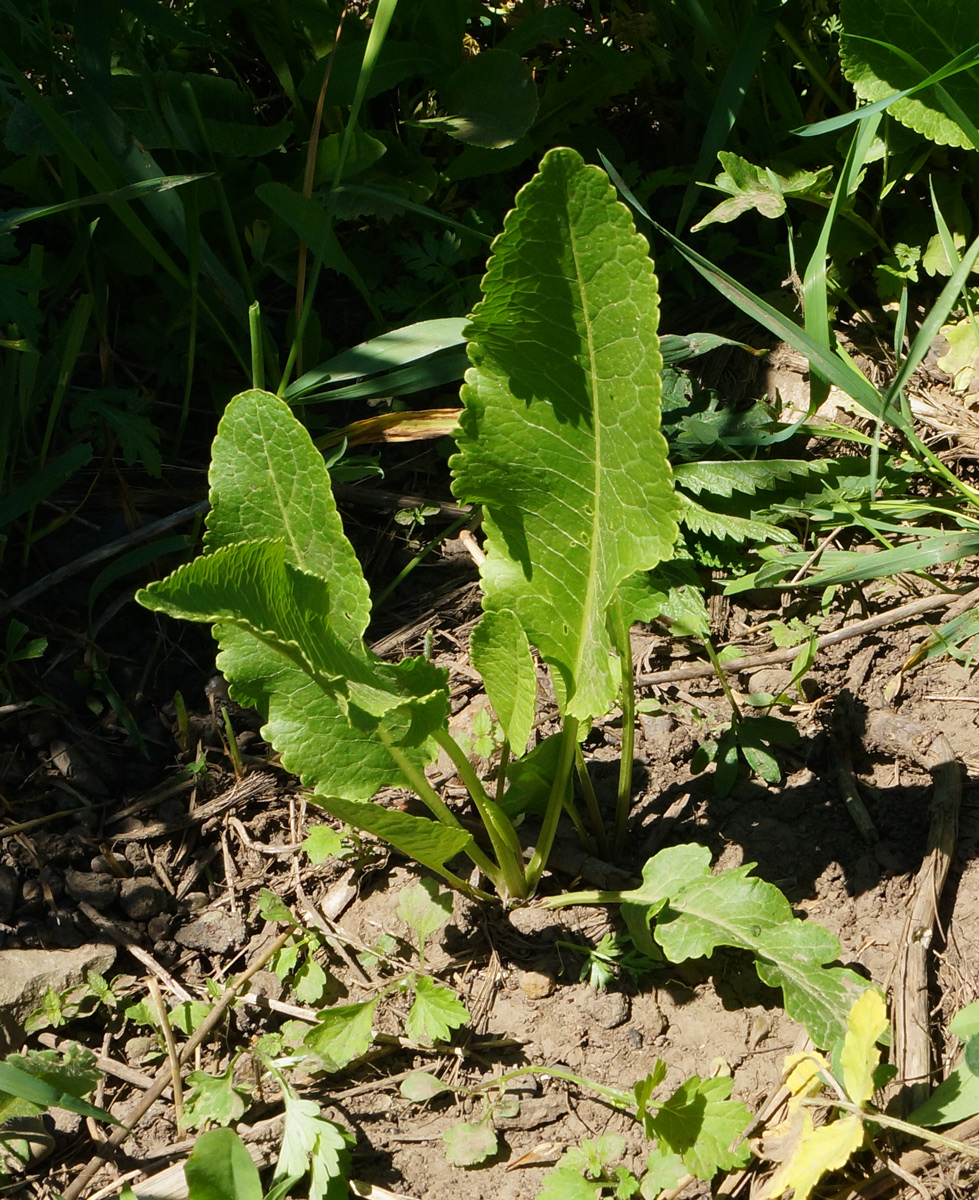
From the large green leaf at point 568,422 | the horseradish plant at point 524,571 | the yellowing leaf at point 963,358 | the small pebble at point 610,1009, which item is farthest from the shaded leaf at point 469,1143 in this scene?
the yellowing leaf at point 963,358

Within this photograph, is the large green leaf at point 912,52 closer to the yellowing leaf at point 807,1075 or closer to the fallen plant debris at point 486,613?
the fallen plant debris at point 486,613

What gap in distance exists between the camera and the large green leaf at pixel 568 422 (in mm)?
1500

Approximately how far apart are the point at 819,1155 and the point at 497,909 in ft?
2.25

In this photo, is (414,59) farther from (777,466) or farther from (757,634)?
(757,634)

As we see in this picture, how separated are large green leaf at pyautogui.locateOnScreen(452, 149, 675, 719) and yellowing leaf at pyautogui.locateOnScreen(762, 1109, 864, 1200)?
0.65 m

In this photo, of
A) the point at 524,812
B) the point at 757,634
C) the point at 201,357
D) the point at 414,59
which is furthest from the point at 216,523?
the point at 414,59

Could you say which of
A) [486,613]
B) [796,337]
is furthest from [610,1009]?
[796,337]

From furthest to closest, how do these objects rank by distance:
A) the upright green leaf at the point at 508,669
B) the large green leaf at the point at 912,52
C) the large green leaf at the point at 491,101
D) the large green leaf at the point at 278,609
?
the large green leaf at the point at 491,101 < the large green leaf at the point at 912,52 < the upright green leaf at the point at 508,669 < the large green leaf at the point at 278,609

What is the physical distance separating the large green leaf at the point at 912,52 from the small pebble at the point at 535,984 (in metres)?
1.90

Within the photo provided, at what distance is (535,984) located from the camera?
188 centimetres

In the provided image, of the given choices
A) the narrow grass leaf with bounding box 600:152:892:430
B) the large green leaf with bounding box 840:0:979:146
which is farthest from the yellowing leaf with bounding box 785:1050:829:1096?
the large green leaf with bounding box 840:0:979:146

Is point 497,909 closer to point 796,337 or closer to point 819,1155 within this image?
point 819,1155

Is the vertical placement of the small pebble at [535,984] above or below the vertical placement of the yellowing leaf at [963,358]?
below

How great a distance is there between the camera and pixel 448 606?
2.39 metres
